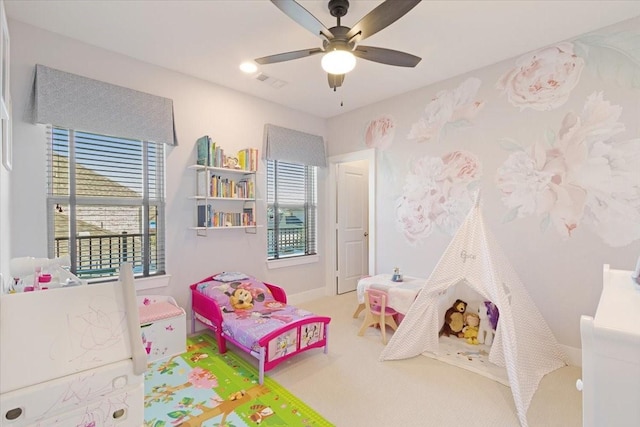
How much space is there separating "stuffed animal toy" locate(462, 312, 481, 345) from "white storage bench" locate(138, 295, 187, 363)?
2.72m

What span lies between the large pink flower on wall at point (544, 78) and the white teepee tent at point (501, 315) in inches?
46.6

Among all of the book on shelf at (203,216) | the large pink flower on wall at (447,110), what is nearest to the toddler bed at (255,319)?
the book on shelf at (203,216)

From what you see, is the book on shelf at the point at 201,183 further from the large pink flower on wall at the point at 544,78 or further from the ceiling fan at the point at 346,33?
the large pink flower on wall at the point at 544,78

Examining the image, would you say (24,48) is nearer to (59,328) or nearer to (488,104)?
(59,328)

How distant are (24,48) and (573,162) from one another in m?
4.55

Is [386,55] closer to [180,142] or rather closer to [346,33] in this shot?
[346,33]

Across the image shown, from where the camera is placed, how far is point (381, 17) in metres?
1.69

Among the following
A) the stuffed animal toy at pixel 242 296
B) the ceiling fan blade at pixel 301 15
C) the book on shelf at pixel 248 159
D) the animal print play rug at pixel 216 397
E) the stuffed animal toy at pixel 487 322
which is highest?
the ceiling fan blade at pixel 301 15

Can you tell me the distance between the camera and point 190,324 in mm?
3207

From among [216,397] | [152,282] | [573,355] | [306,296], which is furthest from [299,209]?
[573,355]

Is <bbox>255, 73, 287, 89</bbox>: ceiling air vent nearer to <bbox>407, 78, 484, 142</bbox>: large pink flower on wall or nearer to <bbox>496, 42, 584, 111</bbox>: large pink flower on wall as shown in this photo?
<bbox>407, 78, 484, 142</bbox>: large pink flower on wall

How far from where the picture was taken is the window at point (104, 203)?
8.26 ft

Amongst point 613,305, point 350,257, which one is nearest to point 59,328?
point 613,305

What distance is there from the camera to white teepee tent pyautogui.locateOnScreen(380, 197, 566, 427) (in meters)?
2.10
